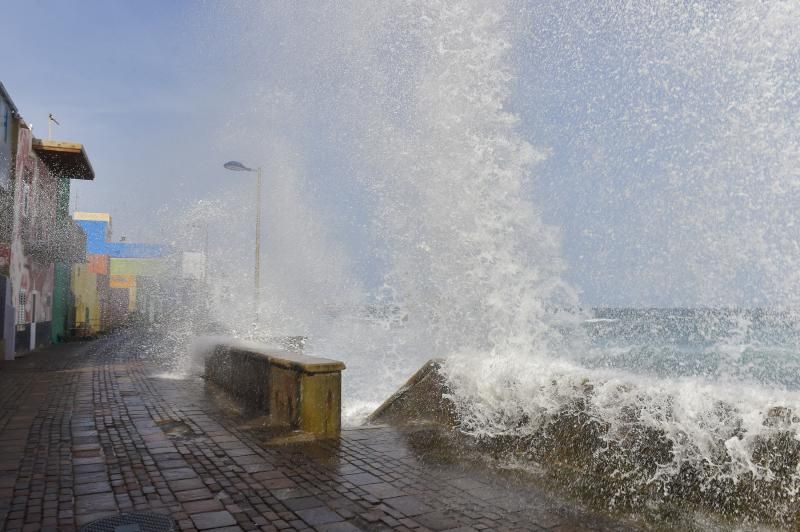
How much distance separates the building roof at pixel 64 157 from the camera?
1884cm

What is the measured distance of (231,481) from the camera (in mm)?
4215

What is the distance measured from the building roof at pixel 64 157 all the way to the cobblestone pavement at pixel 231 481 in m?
14.7

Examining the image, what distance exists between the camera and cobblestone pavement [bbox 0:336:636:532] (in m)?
3.50

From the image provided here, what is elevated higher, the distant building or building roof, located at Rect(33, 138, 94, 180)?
building roof, located at Rect(33, 138, 94, 180)

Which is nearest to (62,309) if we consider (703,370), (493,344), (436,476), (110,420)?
(110,420)

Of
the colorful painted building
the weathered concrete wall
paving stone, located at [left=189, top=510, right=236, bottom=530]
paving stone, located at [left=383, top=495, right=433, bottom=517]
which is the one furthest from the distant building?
paving stone, located at [left=383, top=495, right=433, bottom=517]

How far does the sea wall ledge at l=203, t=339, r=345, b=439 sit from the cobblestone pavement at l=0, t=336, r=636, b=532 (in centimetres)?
31

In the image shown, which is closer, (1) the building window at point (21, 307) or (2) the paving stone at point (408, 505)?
(2) the paving stone at point (408, 505)

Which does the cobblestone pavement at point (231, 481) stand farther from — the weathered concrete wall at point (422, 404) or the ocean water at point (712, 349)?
the ocean water at point (712, 349)

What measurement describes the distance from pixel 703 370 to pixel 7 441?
30.0 metres

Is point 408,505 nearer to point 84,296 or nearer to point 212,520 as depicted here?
point 212,520

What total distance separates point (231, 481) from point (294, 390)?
174 centimetres

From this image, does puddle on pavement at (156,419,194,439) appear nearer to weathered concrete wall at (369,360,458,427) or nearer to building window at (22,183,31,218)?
weathered concrete wall at (369,360,458,427)

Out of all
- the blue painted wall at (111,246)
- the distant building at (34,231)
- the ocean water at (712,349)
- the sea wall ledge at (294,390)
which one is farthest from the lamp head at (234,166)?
the blue painted wall at (111,246)
